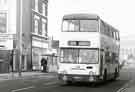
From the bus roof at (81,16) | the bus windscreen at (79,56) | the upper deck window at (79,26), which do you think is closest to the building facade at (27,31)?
the bus roof at (81,16)

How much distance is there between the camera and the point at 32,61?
157ft

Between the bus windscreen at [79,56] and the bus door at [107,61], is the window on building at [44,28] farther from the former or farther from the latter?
the bus windscreen at [79,56]

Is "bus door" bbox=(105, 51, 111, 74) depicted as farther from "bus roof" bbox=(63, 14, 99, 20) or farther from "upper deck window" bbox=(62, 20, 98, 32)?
"bus roof" bbox=(63, 14, 99, 20)

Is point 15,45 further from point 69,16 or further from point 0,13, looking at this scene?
point 69,16

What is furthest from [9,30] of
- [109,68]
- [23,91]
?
[23,91]

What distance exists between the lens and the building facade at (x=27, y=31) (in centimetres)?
4403

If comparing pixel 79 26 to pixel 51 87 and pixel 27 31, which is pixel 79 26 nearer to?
pixel 51 87

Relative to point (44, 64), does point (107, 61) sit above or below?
above

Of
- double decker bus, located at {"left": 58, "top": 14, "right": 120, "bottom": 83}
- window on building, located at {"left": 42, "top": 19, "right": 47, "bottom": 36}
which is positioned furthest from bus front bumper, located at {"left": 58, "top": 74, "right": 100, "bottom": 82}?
window on building, located at {"left": 42, "top": 19, "right": 47, "bottom": 36}

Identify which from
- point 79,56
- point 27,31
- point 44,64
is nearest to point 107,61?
point 79,56

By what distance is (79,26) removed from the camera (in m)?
21.8

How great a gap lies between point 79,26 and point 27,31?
25.2 meters

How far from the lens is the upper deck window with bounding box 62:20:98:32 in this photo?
2169 centimetres

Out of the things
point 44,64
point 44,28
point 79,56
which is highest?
point 44,28
